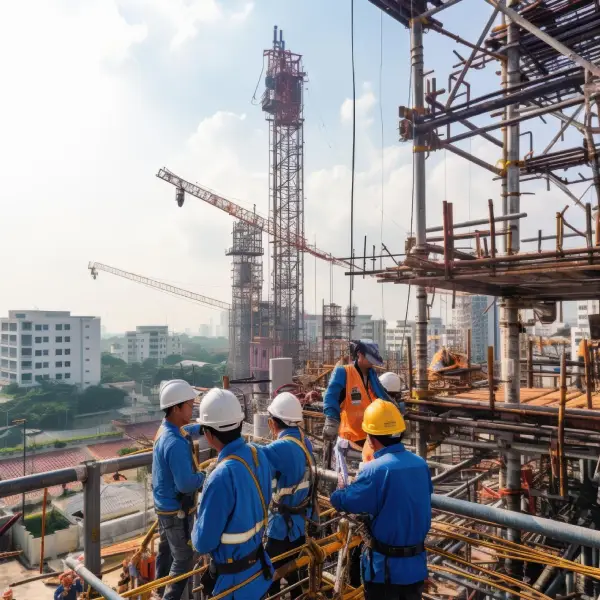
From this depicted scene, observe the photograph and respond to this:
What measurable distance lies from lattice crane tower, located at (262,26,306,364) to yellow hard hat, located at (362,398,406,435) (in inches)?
2312

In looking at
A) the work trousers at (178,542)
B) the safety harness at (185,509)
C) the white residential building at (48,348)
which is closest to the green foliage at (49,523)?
the work trousers at (178,542)

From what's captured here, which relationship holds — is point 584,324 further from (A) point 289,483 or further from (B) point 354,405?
(A) point 289,483

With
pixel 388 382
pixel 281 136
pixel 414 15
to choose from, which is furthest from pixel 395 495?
pixel 281 136

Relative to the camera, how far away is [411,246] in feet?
34.8

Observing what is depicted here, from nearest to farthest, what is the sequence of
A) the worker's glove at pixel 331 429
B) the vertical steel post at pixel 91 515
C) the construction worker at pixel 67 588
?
the vertical steel post at pixel 91 515 < the worker's glove at pixel 331 429 < the construction worker at pixel 67 588

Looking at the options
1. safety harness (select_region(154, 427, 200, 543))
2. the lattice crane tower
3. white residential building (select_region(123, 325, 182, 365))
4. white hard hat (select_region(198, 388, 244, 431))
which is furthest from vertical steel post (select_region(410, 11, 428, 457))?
white residential building (select_region(123, 325, 182, 365))

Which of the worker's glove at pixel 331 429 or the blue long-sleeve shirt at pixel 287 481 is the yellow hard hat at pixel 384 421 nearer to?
the blue long-sleeve shirt at pixel 287 481

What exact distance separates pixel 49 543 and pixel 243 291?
146 ft

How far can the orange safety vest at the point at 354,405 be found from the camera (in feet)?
19.0

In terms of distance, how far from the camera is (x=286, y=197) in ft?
209

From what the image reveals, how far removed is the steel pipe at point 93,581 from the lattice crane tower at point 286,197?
58.5 m

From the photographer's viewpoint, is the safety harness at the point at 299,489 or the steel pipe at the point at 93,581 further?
the safety harness at the point at 299,489

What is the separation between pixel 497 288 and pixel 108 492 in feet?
115

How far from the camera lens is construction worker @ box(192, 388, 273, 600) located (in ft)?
10.8
